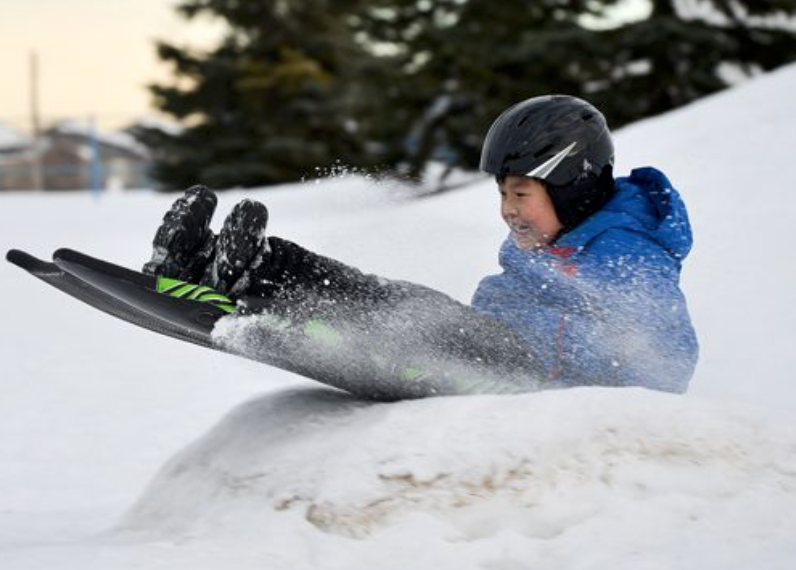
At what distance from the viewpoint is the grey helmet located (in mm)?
2842

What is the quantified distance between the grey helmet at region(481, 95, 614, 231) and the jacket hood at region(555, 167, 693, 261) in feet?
0.23

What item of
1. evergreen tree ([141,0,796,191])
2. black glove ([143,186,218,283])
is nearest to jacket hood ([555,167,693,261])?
black glove ([143,186,218,283])

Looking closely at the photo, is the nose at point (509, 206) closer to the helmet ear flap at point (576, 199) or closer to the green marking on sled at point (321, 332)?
the helmet ear flap at point (576, 199)

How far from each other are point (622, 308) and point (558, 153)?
471 millimetres

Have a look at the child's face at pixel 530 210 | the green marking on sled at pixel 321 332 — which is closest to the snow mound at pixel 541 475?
the green marking on sled at pixel 321 332

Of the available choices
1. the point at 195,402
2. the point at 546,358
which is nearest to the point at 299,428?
the point at 546,358

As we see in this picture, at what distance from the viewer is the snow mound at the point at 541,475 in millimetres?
1994

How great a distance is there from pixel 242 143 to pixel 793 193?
49.8 ft

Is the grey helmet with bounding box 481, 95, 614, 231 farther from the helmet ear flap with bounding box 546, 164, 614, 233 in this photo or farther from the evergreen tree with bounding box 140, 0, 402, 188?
the evergreen tree with bounding box 140, 0, 402, 188

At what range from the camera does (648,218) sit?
278 cm

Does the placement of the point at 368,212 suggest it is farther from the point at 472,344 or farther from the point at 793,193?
the point at 793,193

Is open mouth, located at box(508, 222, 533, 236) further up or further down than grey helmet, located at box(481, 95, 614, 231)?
further down

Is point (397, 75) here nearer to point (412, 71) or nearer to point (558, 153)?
point (412, 71)

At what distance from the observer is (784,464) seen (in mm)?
2135
